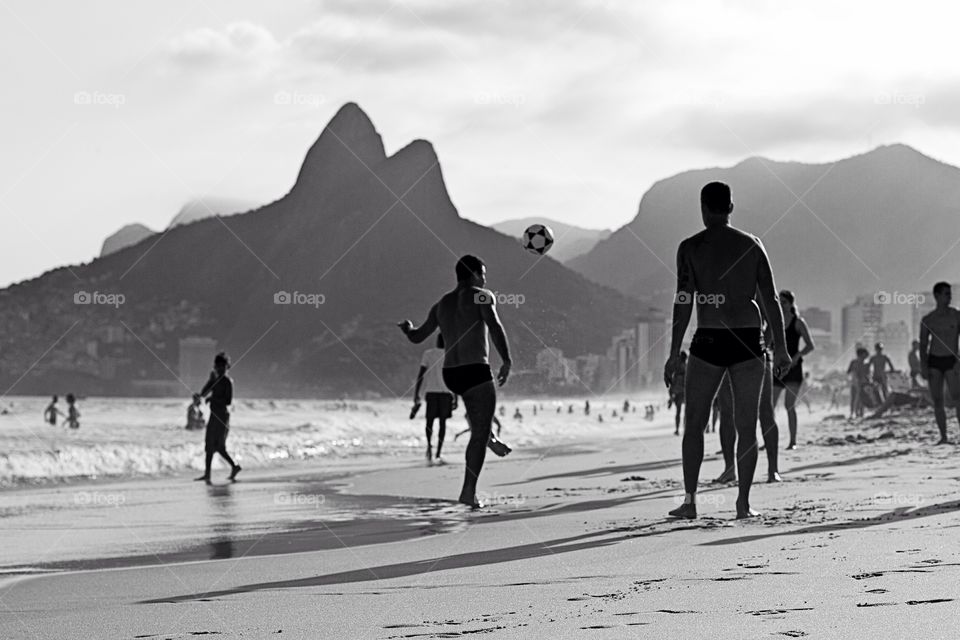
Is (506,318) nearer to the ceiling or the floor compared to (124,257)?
nearer to the floor

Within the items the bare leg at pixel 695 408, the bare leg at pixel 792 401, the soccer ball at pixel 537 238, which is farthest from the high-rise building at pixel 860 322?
the bare leg at pixel 695 408

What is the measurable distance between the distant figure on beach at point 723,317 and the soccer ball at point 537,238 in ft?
19.7

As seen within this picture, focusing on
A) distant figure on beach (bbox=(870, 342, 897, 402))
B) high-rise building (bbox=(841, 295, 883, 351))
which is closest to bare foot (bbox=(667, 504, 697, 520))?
distant figure on beach (bbox=(870, 342, 897, 402))

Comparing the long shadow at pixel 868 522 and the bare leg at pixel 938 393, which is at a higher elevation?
the bare leg at pixel 938 393

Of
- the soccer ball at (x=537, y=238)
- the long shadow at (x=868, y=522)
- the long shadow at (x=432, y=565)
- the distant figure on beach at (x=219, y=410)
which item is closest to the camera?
the long shadow at (x=432, y=565)

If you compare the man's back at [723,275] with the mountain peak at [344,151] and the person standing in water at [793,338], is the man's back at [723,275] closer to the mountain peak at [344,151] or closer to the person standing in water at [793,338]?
the person standing in water at [793,338]

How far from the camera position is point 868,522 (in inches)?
207

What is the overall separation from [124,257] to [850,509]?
18887 cm

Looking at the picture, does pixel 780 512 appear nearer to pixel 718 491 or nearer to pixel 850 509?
pixel 850 509

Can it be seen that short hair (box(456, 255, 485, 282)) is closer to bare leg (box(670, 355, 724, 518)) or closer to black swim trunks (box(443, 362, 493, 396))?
black swim trunks (box(443, 362, 493, 396))

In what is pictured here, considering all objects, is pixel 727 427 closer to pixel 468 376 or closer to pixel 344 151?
pixel 468 376

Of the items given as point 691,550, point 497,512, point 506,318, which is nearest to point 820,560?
point 691,550

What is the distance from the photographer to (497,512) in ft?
23.5

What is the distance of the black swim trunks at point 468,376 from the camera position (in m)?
7.71
